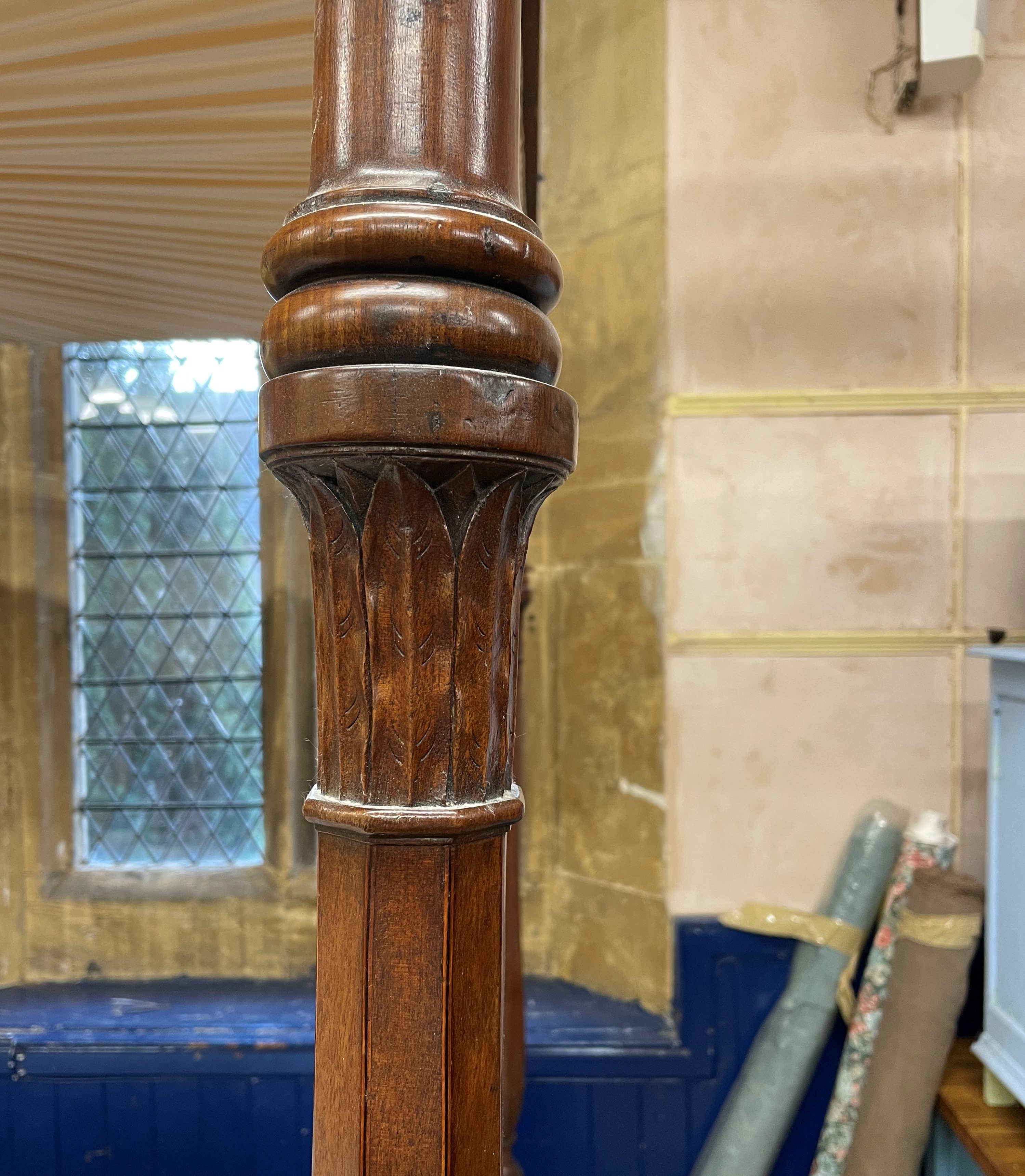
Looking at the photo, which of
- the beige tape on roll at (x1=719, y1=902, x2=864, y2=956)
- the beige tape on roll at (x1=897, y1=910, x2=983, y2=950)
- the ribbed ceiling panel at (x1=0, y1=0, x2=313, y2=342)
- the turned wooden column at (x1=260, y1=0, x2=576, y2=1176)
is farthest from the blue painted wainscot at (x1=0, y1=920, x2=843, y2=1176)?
the ribbed ceiling panel at (x1=0, y1=0, x2=313, y2=342)

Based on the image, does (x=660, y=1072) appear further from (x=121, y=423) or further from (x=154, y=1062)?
(x=121, y=423)

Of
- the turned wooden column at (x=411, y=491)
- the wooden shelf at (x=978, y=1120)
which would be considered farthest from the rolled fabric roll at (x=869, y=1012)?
the turned wooden column at (x=411, y=491)

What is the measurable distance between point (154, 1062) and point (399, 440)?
1850 mm

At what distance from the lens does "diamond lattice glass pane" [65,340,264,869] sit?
2.07 m

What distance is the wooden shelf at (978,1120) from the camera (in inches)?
49.2

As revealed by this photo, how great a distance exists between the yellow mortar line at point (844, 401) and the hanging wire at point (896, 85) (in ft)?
1.54

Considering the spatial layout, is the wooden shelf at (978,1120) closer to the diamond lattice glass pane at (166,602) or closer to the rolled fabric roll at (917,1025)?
the rolled fabric roll at (917,1025)

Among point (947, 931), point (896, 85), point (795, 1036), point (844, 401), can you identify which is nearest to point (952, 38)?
point (896, 85)

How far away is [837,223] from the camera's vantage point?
5.27ft

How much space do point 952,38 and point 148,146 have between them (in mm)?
1386

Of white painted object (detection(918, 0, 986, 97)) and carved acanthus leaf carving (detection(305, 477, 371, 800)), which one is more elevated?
white painted object (detection(918, 0, 986, 97))

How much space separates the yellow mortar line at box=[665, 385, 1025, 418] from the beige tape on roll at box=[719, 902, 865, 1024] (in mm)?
974

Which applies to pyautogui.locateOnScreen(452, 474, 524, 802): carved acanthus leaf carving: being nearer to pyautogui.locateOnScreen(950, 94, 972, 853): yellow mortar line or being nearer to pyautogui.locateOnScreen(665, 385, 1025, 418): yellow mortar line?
pyautogui.locateOnScreen(665, 385, 1025, 418): yellow mortar line

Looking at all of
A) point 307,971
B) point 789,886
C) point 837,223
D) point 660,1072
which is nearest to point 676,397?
point 837,223
